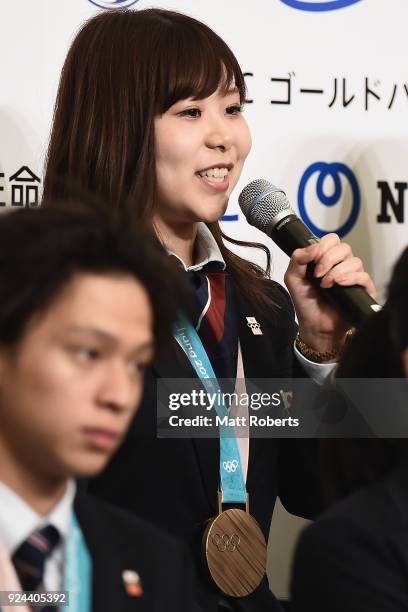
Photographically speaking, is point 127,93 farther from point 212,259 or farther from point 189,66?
point 212,259

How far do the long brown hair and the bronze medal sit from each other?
0.43m

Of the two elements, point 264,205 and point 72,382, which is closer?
point 72,382

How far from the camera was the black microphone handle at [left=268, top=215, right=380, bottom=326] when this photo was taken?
1.50 m

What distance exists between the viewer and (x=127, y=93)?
169 cm

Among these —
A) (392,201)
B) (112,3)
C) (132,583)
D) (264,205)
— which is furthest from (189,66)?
(132,583)

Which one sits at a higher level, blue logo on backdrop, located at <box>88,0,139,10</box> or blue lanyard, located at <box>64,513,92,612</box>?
blue logo on backdrop, located at <box>88,0,139,10</box>

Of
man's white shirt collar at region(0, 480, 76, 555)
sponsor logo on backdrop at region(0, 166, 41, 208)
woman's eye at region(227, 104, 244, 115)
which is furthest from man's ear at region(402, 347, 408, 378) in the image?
sponsor logo on backdrop at region(0, 166, 41, 208)

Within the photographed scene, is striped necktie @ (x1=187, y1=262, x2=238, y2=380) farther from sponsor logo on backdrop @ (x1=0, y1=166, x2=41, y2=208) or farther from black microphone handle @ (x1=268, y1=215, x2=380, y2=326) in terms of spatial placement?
sponsor logo on backdrop @ (x1=0, y1=166, x2=41, y2=208)

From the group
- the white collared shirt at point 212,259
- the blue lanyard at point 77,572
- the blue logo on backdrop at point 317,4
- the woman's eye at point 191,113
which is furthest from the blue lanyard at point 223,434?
the blue logo on backdrop at point 317,4

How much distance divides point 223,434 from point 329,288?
0.82ft

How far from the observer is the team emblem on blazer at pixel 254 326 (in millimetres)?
1771

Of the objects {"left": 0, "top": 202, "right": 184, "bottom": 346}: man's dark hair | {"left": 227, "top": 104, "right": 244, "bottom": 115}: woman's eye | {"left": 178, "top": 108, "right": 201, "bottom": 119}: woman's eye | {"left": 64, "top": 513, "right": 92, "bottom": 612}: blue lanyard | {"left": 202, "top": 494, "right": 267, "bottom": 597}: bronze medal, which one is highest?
{"left": 0, "top": 202, "right": 184, "bottom": 346}: man's dark hair

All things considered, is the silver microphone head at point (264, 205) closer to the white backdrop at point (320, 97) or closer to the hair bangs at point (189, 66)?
the hair bangs at point (189, 66)

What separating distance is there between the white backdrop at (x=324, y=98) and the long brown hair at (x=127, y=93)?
1.21 feet
